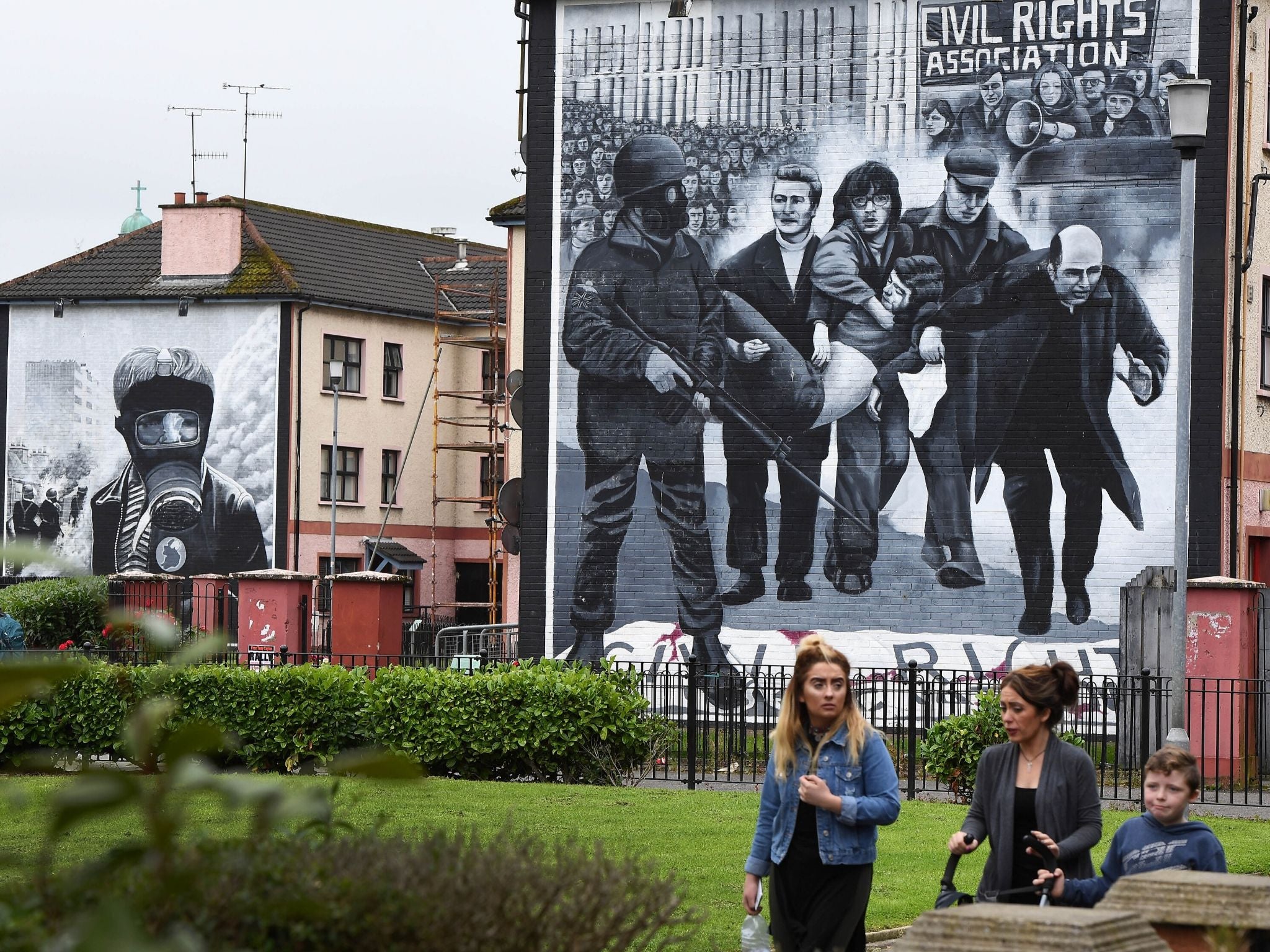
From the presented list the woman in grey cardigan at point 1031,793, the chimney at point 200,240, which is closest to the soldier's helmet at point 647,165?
the woman in grey cardigan at point 1031,793

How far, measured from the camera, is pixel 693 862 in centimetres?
1245

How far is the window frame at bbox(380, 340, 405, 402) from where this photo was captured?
2018 inches

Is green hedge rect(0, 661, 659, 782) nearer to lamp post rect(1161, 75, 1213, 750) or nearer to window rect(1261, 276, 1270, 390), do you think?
lamp post rect(1161, 75, 1213, 750)

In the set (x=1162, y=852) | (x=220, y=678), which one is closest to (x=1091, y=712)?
(x=220, y=678)

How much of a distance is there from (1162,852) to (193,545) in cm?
4147

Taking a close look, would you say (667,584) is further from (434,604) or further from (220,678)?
(434,604)

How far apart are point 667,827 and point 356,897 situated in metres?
10.8

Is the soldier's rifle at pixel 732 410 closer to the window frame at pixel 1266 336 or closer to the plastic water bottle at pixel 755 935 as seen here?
the window frame at pixel 1266 336

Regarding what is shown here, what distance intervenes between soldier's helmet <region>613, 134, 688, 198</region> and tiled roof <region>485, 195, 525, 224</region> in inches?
377

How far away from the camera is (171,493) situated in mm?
46094

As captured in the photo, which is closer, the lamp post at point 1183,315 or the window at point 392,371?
the lamp post at point 1183,315

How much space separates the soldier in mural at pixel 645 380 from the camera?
25703 millimetres

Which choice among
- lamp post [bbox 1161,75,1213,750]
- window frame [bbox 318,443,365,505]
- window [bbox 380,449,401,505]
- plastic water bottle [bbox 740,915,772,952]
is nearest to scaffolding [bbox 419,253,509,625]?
window [bbox 380,449,401,505]

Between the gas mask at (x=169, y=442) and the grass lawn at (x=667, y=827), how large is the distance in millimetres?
29066
